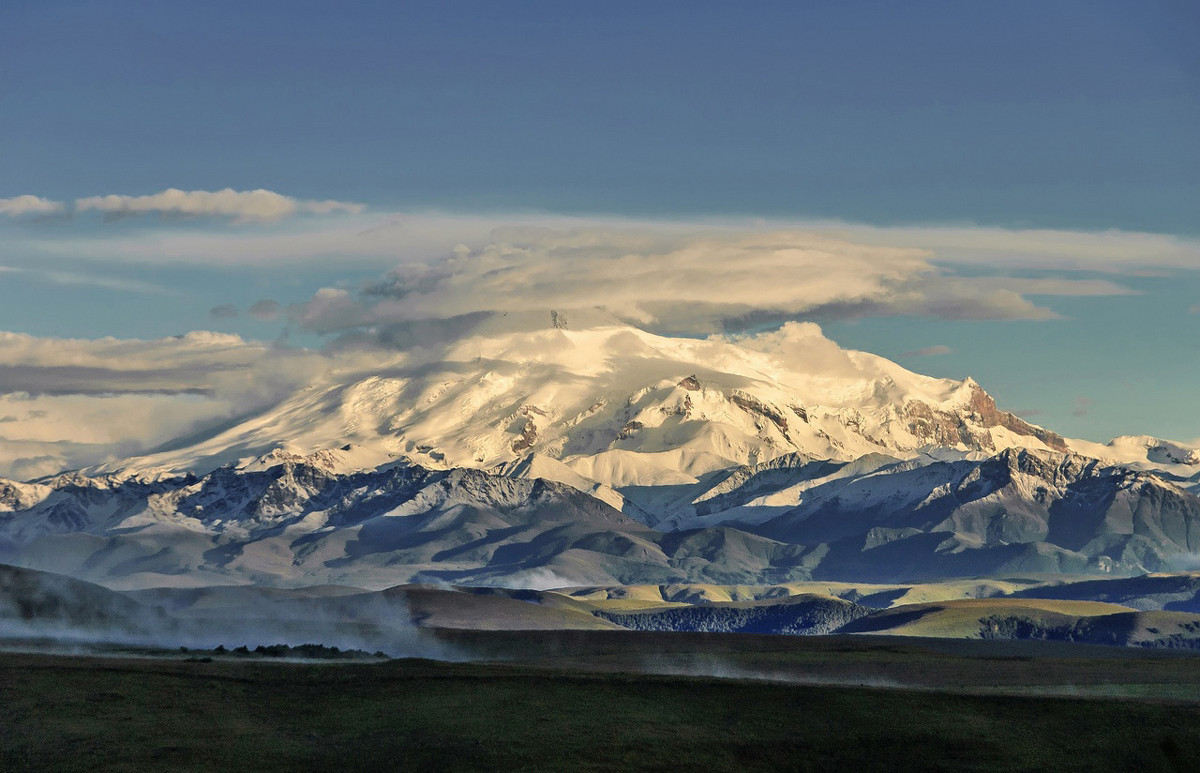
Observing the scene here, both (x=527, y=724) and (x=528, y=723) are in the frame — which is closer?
(x=527, y=724)

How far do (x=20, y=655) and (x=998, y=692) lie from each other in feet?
309

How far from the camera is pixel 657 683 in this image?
167250 millimetres

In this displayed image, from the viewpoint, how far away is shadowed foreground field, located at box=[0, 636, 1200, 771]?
429 ft

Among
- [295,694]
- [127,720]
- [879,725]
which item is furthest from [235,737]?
[879,725]

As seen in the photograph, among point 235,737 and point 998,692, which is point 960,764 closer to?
point 998,692

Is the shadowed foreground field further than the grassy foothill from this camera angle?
Yes

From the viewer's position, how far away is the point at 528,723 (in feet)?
474

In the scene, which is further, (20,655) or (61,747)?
(20,655)

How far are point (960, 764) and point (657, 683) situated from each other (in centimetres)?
3494

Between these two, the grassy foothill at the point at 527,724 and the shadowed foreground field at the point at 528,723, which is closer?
the grassy foothill at the point at 527,724

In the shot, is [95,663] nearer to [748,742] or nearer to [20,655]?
[20,655]

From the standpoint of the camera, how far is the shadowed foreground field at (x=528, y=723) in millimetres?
130750

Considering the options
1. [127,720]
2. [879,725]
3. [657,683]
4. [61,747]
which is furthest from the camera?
[657,683]

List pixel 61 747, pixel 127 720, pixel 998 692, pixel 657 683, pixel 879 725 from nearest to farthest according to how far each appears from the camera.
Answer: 1. pixel 61 747
2. pixel 127 720
3. pixel 879 725
4. pixel 657 683
5. pixel 998 692
